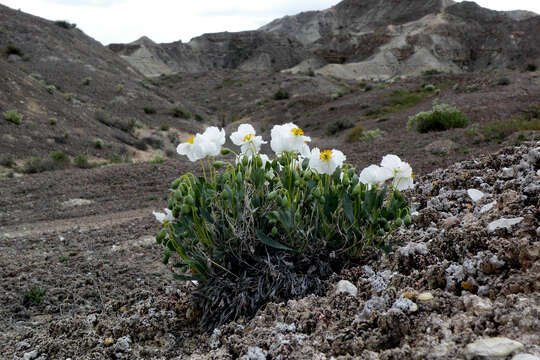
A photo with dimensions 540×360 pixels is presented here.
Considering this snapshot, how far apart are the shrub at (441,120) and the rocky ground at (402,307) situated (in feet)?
26.8

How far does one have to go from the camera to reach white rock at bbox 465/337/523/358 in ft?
4.09

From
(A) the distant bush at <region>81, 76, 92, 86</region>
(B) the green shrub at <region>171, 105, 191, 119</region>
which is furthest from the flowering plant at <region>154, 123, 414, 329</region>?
(A) the distant bush at <region>81, 76, 92, 86</region>

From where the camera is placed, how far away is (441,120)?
11.8 m

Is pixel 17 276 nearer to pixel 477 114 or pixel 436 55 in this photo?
pixel 477 114

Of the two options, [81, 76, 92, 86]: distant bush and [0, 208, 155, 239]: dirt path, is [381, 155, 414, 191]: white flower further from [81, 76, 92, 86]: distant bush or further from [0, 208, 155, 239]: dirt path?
[81, 76, 92, 86]: distant bush

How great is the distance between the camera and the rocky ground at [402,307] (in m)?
1.49

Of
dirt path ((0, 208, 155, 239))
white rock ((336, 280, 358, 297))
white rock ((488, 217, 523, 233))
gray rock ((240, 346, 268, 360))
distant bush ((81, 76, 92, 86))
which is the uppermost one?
distant bush ((81, 76, 92, 86))

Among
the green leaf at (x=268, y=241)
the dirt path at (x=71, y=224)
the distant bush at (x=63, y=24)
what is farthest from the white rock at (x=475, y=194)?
the distant bush at (x=63, y=24)

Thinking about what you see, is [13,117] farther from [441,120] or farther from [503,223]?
[503,223]

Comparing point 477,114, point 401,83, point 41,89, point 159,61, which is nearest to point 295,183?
point 477,114

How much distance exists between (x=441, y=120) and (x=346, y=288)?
430 inches

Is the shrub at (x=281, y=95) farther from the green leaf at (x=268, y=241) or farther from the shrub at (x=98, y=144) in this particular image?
the green leaf at (x=268, y=241)

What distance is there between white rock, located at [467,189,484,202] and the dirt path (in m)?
5.80

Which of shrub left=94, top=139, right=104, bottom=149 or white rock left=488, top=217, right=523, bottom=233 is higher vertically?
Answer: white rock left=488, top=217, right=523, bottom=233
